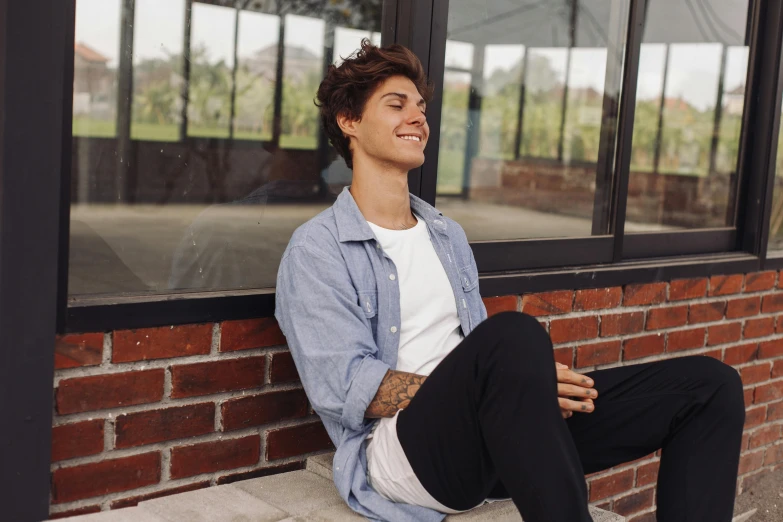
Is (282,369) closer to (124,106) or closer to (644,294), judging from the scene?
(124,106)

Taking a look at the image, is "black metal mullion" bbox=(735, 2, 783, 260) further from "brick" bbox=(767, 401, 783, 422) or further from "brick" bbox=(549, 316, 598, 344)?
"brick" bbox=(549, 316, 598, 344)

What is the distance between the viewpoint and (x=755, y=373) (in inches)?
158

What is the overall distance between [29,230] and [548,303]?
178cm

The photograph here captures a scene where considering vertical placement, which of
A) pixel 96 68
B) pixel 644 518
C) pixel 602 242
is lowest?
pixel 644 518

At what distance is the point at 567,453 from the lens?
1.85m

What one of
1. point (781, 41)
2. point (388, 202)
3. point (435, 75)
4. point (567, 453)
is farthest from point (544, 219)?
point (567, 453)

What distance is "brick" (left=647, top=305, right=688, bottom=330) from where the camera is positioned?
11.5ft

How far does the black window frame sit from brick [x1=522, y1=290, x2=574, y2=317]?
3cm

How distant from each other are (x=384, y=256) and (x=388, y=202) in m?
0.20

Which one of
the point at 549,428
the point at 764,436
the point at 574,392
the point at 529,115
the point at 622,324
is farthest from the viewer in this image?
the point at 764,436

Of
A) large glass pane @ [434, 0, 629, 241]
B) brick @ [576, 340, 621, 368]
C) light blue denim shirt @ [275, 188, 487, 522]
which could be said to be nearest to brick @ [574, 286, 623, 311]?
brick @ [576, 340, 621, 368]

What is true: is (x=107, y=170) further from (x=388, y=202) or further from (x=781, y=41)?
(x=781, y=41)

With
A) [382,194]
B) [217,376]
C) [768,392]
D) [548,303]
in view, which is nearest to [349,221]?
[382,194]

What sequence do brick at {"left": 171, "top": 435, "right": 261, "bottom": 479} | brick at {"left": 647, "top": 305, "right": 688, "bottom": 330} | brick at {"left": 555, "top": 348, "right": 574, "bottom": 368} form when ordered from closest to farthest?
brick at {"left": 171, "top": 435, "right": 261, "bottom": 479} < brick at {"left": 555, "top": 348, "right": 574, "bottom": 368} < brick at {"left": 647, "top": 305, "right": 688, "bottom": 330}
